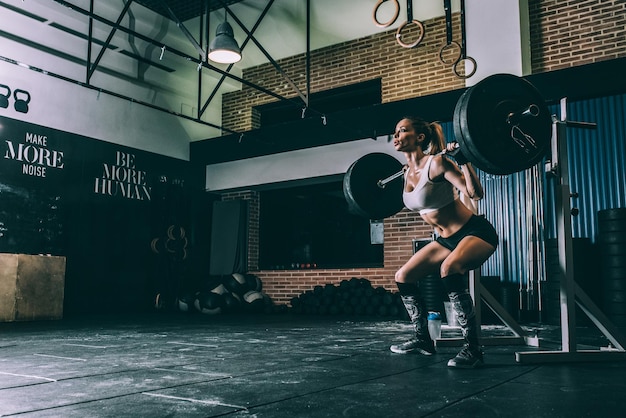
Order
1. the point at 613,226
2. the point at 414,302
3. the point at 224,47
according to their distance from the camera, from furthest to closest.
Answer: the point at 224,47 < the point at 613,226 < the point at 414,302

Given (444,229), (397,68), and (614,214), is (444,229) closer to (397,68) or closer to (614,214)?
(614,214)

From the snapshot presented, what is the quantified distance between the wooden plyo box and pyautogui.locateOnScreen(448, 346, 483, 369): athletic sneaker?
5648 millimetres

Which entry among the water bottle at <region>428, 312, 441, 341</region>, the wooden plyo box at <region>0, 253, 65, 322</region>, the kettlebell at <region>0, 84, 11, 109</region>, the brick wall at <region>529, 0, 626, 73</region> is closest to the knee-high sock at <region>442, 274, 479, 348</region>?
the water bottle at <region>428, 312, 441, 341</region>

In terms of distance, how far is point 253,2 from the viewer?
25.6 feet

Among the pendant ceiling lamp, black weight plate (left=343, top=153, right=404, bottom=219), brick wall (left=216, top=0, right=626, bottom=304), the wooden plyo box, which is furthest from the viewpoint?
brick wall (left=216, top=0, right=626, bottom=304)

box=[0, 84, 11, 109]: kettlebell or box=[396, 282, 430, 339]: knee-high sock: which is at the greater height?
box=[0, 84, 11, 109]: kettlebell

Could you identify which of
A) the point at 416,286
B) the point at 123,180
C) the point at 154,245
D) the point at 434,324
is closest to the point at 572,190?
the point at 434,324

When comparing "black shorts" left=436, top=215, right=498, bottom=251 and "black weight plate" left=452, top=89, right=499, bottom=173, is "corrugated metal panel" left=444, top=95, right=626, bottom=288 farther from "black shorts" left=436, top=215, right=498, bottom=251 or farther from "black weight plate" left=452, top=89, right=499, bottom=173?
"black weight plate" left=452, top=89, right=499, bottom=173

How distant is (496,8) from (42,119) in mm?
6291

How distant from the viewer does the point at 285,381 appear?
2412 millimetres

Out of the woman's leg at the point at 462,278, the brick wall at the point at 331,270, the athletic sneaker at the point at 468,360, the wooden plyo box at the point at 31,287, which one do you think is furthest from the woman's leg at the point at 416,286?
the wooden plyo box at the point at 31,287

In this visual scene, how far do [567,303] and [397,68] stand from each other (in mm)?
5954

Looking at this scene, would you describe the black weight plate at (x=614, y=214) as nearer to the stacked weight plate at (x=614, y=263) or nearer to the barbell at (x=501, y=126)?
the stacked weight plate at (x=614, y=263)

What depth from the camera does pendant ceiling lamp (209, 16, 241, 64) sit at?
6.09m
